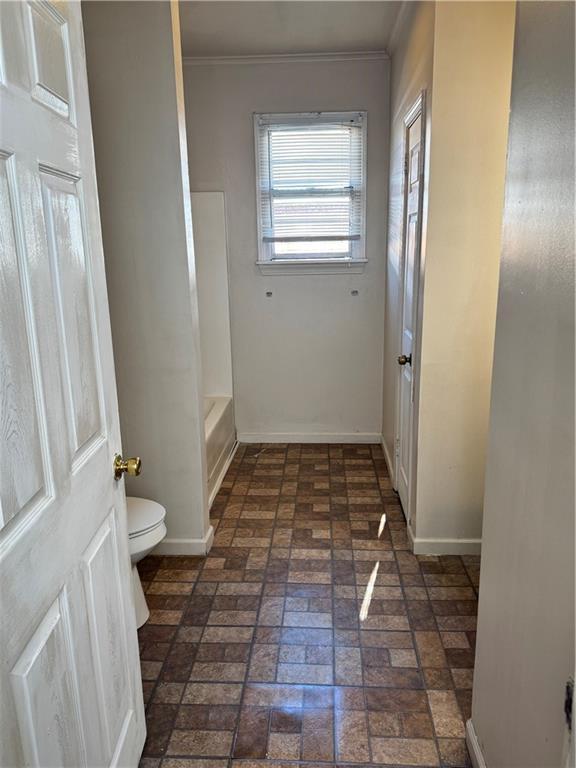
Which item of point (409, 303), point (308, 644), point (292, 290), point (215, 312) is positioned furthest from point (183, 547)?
point (292, 290)

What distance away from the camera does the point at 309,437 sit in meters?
4.27

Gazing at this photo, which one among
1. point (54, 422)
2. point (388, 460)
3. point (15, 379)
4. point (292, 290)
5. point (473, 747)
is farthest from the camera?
point (292, 290)

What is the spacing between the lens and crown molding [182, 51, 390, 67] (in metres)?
3.61

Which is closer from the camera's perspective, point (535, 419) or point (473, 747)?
point (535, 419)

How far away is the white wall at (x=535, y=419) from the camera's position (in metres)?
0.98

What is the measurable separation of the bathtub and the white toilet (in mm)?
836

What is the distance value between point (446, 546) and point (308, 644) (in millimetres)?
929

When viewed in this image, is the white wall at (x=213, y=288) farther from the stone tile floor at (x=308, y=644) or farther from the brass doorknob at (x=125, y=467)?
the brass doorknob at (x=125, y=467)

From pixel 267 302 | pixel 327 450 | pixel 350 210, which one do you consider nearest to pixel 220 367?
pixel 267 302

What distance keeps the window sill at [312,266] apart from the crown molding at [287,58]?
1.28m

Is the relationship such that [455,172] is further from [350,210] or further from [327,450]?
[327,450]

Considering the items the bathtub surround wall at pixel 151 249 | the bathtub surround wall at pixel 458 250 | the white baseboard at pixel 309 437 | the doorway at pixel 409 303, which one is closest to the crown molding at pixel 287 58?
the bathtub surround wall at pixel 458 250

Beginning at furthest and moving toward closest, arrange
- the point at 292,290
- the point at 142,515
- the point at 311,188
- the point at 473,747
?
the point at 292,290 < the point at 311,188 < the point at 142,515 < the point at 473,747

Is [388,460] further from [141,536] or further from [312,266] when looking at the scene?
[141,536]
